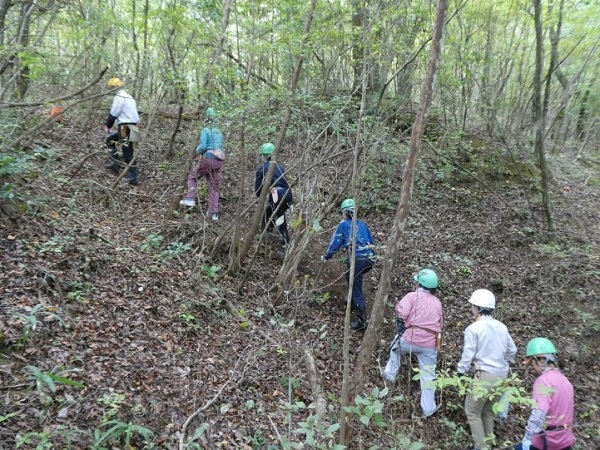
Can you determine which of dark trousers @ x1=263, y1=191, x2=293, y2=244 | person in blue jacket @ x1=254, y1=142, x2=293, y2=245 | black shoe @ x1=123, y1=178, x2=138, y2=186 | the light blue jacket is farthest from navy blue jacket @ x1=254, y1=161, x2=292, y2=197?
black shoe @ x1=123, y1=178, x2=138, y2=186

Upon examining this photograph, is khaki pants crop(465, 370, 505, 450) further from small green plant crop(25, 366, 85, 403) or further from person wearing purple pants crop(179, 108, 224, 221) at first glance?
person wearing purple pants crop(179, 108, 224, 221)

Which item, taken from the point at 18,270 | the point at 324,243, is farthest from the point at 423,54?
the point at 18,270

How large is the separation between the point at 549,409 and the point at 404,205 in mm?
2510

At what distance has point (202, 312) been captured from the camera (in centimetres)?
535

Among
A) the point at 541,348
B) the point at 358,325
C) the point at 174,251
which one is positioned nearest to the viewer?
the point at 541,348

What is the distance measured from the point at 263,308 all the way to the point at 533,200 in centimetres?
773

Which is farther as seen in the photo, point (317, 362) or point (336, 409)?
point (317, 362)

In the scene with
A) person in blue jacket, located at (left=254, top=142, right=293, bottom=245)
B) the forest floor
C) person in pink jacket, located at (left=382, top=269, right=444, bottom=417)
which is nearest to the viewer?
the forest floor

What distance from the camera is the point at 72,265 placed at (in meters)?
4.74

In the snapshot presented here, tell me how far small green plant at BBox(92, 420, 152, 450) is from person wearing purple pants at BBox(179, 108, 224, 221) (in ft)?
13.4

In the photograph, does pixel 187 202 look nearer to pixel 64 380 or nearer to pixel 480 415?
pixel 64 380

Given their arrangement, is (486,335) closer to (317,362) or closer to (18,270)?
(317,362)

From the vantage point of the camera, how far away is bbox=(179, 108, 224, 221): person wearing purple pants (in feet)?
21.8

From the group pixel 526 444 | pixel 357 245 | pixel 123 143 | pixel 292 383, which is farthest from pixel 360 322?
pixel 123 143
